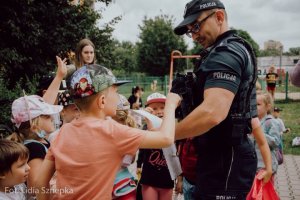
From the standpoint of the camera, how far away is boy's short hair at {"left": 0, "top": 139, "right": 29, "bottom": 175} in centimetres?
248

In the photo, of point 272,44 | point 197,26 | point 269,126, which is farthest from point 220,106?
point 272,44

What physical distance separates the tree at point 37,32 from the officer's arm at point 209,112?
6474 millimetres

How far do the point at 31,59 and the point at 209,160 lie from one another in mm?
7382

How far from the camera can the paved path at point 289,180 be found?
5980 millimetres

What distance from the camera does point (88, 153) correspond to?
6.49ft

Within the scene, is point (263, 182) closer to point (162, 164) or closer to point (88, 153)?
point (162, 164)

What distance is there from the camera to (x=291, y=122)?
46.1ft

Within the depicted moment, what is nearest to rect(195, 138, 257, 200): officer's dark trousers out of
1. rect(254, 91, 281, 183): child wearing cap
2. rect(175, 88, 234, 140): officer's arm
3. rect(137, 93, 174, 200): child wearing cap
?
rect(175, 88, 234, 140): officer's arm

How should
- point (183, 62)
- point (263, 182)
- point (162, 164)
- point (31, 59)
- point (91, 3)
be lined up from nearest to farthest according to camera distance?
point (263, 182)
point (162, 164)
point (31, 59)
point (91, 3)
point (183, 62)

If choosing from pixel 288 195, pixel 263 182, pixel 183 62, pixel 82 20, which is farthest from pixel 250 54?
pixel 183 62

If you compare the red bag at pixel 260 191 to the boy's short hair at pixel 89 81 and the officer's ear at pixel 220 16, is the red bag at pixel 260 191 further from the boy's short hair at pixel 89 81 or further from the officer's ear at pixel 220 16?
the boy's short hair at pixel 89 81

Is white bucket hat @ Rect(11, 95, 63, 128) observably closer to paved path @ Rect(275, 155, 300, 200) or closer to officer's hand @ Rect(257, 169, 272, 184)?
officer's hand @ Rect(257, 169, 272, 184)

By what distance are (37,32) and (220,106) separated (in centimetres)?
735

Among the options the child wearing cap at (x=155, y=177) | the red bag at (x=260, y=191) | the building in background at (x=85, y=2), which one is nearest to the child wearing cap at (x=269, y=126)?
the red bag at (x=260, y=191)
